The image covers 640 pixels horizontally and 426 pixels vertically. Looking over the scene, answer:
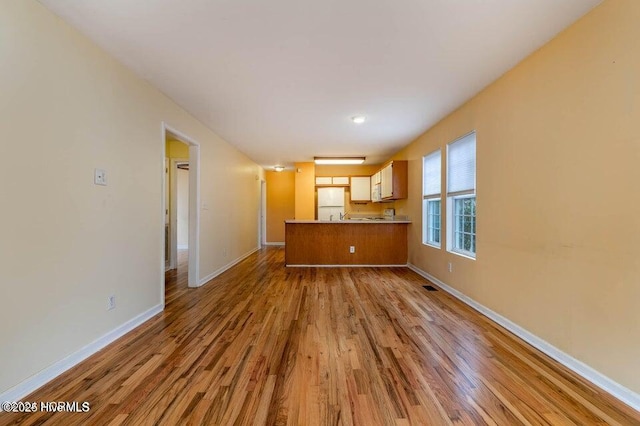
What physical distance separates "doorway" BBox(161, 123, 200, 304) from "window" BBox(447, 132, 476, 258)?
11.6ft

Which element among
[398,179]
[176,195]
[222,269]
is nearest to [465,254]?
[398,179]

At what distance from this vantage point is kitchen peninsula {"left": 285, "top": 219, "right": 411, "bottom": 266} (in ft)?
18.5

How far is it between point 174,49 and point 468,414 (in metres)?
3.20

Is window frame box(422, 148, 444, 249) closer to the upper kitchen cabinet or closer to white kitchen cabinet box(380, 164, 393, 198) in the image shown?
the upper kitchen cabinet

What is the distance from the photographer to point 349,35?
207 cm

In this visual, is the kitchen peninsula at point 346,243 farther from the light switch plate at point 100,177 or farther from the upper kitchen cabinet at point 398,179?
the light switch plate at point 100,177

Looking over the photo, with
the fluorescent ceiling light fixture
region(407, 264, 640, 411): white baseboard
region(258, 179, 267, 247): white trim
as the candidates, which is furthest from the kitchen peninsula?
region(258, 179, 267, 247): white trim

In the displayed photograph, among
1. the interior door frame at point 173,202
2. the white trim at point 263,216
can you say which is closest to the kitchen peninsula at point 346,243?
the interior door frame at point 173,202

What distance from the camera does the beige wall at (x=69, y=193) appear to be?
5.31 ft

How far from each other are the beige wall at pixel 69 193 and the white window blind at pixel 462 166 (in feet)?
11.7

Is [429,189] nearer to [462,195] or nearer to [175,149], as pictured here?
[462,195]

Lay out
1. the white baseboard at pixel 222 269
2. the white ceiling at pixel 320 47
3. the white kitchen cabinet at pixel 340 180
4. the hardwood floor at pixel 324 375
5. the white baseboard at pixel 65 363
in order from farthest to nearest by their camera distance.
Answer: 1. the white kitchen cabinet at pixel 340 180
2. the white baseboard at pixel 222 269
3. the white ceiling at pixel 320 47
4. the white baseboard at pixel 65 363
5. the hardwood floor at pixel 324 375

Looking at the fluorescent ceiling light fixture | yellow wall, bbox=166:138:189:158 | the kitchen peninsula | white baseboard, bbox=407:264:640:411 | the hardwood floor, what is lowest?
the hardwood floor

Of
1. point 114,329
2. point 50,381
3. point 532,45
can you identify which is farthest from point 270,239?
point 532,45
